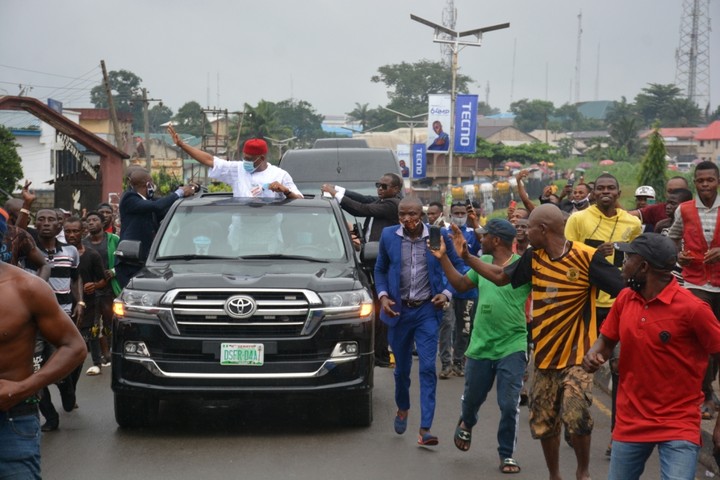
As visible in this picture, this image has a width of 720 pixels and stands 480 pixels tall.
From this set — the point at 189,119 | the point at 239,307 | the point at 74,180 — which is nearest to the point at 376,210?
the point at 239,307

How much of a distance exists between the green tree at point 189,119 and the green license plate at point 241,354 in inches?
4736

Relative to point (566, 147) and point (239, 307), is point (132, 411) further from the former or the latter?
point (566, 147)

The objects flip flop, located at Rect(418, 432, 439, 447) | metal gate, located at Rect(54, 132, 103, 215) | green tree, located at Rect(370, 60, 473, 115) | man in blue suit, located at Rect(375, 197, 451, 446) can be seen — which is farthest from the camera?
green tree, located at Rect(370, 60, 473, 115)

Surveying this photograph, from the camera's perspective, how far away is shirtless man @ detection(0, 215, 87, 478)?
4.54 metres

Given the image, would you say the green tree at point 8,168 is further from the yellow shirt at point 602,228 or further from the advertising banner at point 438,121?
the yellow shirt at point 602,228

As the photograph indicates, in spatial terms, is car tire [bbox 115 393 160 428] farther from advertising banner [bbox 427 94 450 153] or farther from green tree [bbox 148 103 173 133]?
green tree [bbox 148 103 173 133]

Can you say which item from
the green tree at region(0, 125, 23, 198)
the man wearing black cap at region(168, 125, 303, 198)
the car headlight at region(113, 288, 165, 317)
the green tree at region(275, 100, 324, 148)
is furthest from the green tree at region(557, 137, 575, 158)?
the car headlight at region(113, 288, 165, 317)

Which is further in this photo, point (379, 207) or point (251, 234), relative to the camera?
point (379, 207)

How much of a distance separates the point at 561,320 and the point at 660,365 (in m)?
1.60

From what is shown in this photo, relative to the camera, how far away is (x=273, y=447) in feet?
28.4

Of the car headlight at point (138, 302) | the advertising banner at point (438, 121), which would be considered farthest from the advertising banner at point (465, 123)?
the car headlight at point (138, 302)

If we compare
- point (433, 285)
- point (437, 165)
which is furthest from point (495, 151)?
point (433, 285)

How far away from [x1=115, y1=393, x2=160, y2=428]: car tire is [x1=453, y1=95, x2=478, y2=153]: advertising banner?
101ft

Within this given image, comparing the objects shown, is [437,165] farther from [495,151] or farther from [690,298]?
[690,298]
